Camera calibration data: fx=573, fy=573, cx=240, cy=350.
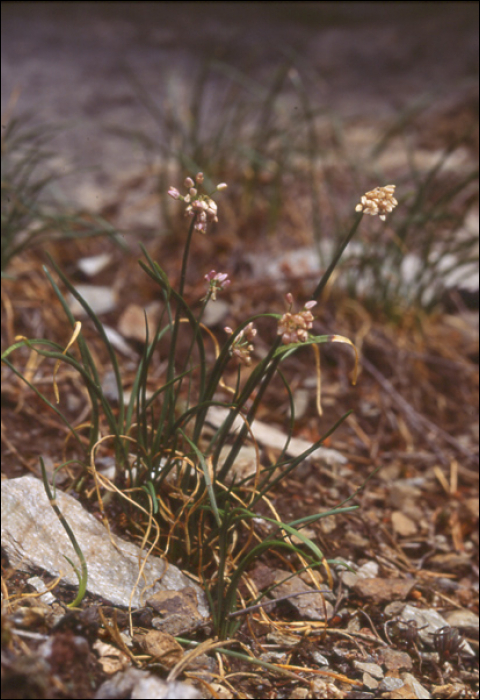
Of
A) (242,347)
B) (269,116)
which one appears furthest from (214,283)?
(269,116)

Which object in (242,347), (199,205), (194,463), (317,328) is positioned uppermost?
(199,205)

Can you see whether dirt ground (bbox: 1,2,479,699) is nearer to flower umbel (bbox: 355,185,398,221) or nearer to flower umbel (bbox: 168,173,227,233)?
flower umbel (bbox: 168,173,227,233)

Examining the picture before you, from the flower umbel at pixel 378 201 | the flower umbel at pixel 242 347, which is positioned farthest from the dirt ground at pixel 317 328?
the flower umbel at pixel 378 201

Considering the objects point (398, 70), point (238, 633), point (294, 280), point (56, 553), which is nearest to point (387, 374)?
point (294, 280)

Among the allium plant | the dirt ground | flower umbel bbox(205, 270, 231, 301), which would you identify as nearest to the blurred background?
the dirt ground

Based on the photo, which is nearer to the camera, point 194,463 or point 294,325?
point 294,325

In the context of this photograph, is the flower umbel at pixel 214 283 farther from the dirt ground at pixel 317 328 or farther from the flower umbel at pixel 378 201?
the dirt ground at pixel 317 328

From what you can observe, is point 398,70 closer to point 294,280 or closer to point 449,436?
point 294,280

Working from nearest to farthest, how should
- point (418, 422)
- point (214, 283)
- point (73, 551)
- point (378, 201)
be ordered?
point (378, 201)
point (214, 283)
point (73, 551)
point (418, 422)

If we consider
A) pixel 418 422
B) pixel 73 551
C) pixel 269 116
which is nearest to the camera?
pixel 73 551

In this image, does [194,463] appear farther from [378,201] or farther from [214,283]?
[378,201]

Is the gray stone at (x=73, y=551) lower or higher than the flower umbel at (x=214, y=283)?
lower
